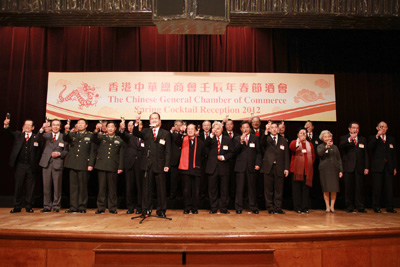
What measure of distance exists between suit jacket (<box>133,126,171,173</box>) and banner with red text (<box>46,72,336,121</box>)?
62.3 inches

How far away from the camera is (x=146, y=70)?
6.25 m

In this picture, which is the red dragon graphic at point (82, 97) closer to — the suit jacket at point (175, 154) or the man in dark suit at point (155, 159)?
the suit jacket at point (175, 154)

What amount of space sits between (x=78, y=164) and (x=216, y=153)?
88.2 inches

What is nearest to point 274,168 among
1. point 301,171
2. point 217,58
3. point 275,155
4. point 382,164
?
point 275,155

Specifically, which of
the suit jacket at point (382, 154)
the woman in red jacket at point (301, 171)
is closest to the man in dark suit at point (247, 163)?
the woman in red jacket at point (301, 171)

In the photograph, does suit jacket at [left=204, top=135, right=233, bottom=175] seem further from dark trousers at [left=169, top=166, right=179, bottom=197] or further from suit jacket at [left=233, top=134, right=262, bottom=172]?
dark trousers at [left=169, top=166, right=179, bottom=197]

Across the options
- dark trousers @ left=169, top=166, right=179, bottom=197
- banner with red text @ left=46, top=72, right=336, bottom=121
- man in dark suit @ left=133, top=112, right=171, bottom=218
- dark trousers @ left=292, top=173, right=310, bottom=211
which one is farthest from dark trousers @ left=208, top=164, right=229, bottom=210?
banner with red text @ left=46, top=72, right=336, bottom=121

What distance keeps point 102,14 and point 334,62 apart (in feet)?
15.1

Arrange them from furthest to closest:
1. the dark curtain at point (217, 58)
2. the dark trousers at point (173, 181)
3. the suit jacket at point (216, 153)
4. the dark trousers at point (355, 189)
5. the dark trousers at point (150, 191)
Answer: the dark curtain at point (217, 58) → the dark trousers at point (173, 181) → the dark trousers at point (355, 189) → the suit jacket at point (216, 153) → the dark trousers at point (150, 191)

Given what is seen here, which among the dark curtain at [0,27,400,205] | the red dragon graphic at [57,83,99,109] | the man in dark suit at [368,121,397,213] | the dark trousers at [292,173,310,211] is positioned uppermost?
the dark curtain at [0,27,400,205]

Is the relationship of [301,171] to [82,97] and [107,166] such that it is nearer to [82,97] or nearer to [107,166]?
[107,166]

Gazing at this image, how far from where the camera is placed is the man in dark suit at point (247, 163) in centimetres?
507

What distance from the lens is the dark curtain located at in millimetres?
6258

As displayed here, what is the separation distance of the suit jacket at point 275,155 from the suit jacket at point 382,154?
158 cm
